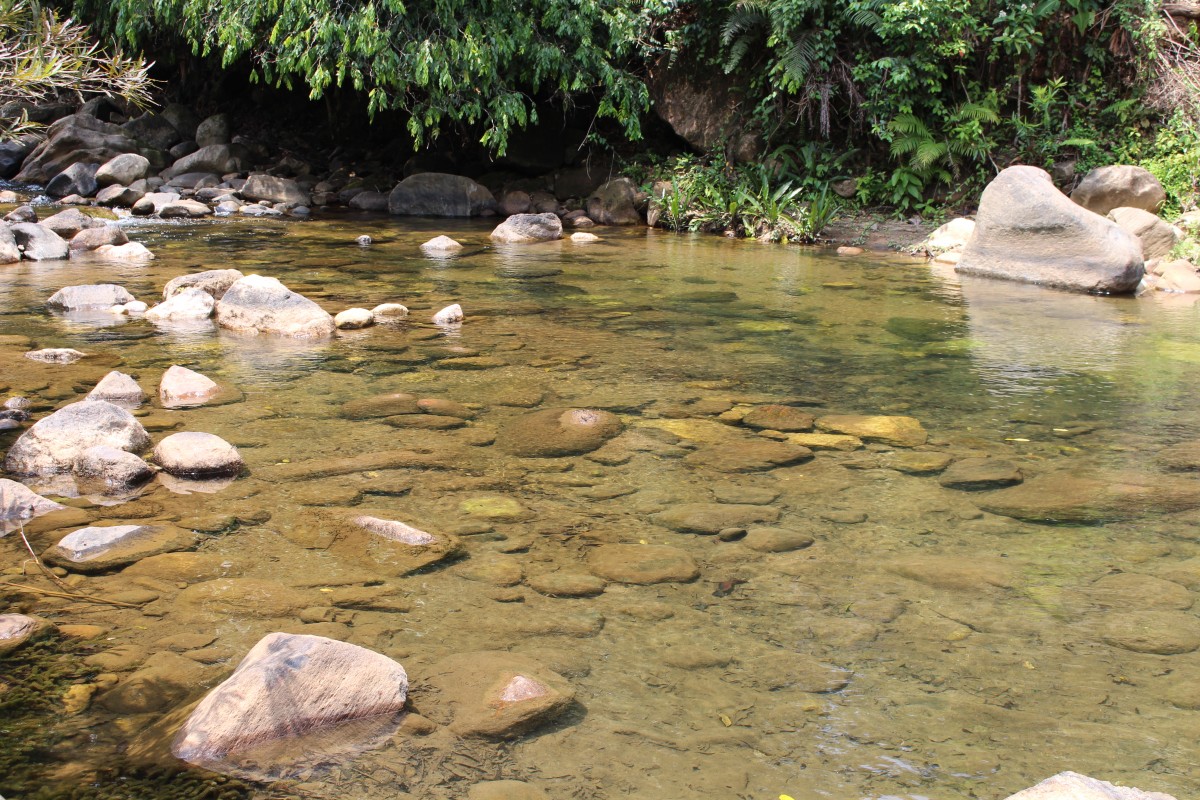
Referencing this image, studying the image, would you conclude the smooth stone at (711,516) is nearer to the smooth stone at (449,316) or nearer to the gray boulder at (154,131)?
the smooth stone at (449,316)

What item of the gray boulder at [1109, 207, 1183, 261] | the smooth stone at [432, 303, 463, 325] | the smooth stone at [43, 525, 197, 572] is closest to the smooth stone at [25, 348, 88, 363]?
the smooth stone at [432, 303, 463, 325]

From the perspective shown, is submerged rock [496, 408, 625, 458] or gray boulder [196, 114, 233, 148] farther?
gray boulder [196, 114, 233, 148]

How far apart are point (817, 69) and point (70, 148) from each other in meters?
10.2

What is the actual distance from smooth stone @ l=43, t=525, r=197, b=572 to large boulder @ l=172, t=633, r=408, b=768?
938 mm

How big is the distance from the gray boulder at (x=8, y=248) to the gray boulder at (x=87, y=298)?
2.15 metres

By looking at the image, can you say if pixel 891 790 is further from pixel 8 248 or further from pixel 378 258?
pixel 8 248

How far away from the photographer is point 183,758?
6.51 ft

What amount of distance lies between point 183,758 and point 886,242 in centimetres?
986

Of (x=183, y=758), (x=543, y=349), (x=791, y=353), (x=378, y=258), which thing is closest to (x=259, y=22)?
(x=378, y=258)

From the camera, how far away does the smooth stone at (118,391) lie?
4.35 metres

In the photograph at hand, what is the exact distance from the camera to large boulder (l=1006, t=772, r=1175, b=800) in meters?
1.69

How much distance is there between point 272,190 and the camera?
13039mm

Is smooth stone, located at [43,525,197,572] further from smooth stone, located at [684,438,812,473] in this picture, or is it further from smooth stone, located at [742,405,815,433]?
smooth stone, located at [742,405,815,433]

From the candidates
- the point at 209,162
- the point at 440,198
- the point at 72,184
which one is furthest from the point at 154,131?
the point at 440,198
